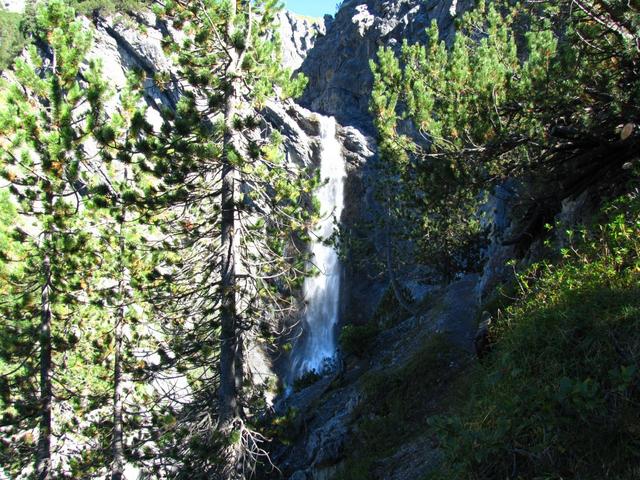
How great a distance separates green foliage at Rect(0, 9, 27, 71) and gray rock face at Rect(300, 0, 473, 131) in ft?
104

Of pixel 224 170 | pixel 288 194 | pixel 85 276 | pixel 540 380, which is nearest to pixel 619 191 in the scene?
pixel 540 380

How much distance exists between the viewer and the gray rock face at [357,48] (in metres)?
45.9

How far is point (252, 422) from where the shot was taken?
7328 mm

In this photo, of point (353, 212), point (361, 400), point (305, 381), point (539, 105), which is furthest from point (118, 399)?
point (353, 212)

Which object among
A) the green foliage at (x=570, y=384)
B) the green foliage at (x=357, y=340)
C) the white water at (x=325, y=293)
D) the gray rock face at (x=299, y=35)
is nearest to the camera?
the green foliage at (x=570, y=384)

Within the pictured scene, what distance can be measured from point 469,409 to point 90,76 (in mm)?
6364

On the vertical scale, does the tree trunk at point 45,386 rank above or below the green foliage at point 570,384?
above

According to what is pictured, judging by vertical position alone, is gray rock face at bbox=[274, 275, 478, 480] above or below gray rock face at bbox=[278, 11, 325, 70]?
below

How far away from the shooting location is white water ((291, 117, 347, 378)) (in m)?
35.2

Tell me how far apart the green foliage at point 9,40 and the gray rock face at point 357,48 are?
3166 cm

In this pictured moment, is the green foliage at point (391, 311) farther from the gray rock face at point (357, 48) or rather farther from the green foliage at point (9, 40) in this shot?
the green foliage at point (9, 40)

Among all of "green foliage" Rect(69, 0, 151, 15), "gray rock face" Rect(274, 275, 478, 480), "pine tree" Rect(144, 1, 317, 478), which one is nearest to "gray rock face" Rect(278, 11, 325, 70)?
"green foliage" Rect(69, 0, 151, 15)

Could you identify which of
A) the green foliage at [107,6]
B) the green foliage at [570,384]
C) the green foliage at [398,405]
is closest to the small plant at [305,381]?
the green foliage at [398,405]

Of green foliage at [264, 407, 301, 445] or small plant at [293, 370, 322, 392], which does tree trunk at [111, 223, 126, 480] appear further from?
small plant at [293, 370, 322, 392]
